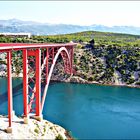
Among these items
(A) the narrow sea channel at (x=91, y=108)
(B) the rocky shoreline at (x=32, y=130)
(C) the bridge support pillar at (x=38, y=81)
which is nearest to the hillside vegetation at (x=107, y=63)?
(A) the narrow sea channel at (x=91, y=108)

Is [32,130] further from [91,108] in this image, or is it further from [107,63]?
[107,63]

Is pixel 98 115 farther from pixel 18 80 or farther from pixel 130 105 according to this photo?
pixel 18 80

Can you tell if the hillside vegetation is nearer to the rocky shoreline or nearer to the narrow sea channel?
the narrow sea channel

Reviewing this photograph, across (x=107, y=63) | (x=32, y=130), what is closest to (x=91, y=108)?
(x=32, y=130)

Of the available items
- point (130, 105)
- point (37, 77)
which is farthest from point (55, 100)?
point (37, 77)

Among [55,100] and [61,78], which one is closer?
[55,100]

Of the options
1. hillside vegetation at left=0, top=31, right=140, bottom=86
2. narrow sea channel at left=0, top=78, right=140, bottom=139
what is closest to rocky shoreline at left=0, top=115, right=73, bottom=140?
narrow sea channel at left=0, top=78, right=140, bottom=139

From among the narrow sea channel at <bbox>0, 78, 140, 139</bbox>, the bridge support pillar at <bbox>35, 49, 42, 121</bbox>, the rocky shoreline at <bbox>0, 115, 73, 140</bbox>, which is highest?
the bridge support pillar at <bbox>35, 49, 42, 121</bbox>

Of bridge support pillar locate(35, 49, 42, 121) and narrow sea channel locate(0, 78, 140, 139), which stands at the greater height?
bridge support pillar locate(35, 49, 42, 121)
